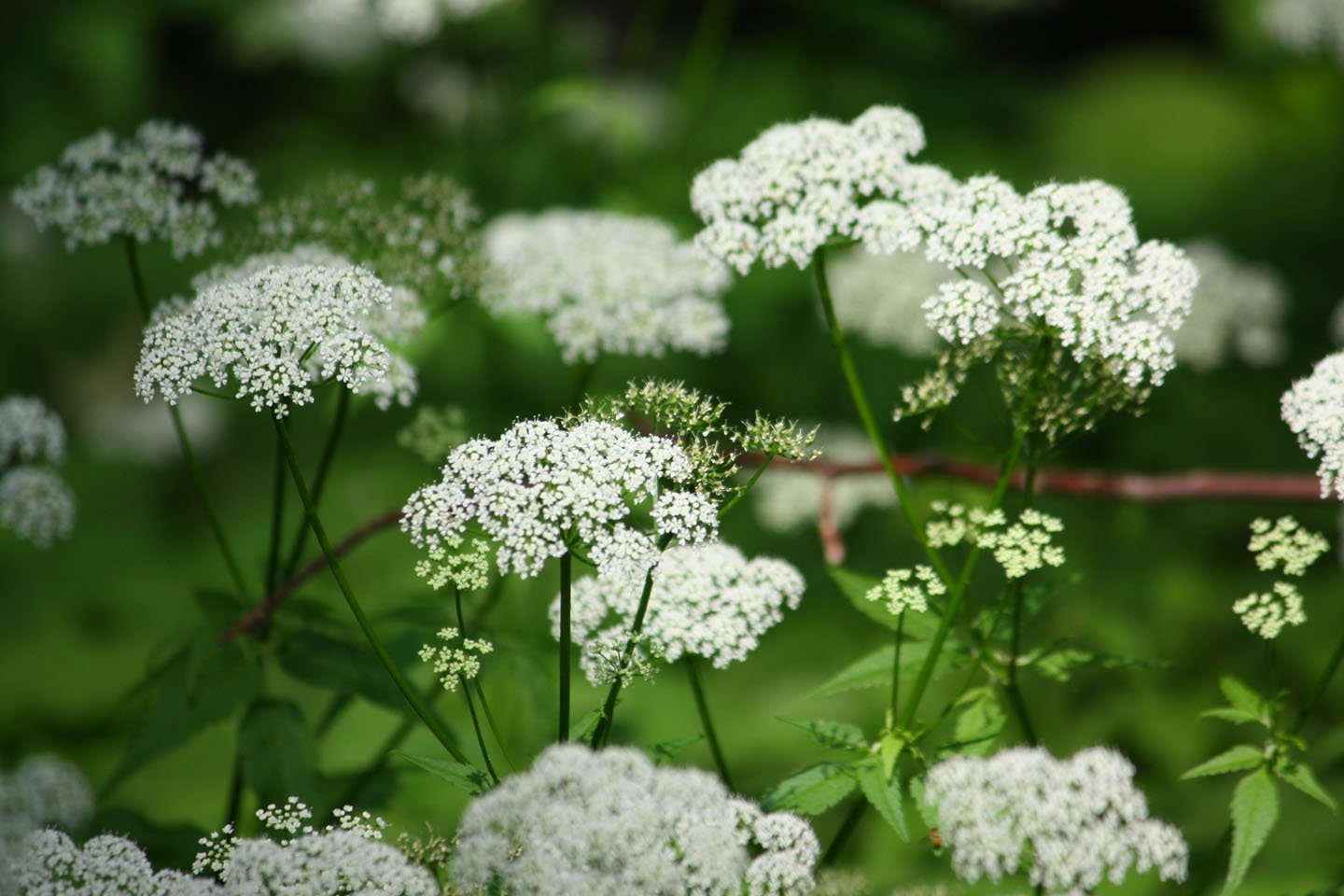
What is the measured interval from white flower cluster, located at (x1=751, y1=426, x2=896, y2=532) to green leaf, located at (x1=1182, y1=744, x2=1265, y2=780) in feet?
10.3

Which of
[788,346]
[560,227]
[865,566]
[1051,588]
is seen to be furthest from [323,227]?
[788,346]

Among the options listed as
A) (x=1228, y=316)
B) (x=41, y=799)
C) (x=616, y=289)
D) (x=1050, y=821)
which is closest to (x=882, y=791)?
(x=1050, y=821)

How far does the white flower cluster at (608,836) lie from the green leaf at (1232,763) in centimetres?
109

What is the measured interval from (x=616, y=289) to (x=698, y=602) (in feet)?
5.49

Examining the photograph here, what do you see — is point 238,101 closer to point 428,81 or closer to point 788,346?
point 428,81

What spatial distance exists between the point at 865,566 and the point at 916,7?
5461 mm

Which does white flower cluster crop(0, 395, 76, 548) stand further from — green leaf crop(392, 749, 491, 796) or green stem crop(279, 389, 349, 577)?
green leaf crop(392, 749, 491, 796)

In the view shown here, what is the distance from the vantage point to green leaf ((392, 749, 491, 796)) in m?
2.93

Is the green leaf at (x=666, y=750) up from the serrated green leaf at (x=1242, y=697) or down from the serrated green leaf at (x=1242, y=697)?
up

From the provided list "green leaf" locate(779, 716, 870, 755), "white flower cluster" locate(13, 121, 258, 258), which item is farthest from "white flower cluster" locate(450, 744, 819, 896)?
"white flower cluster" locate(13, 121, 258, 258)

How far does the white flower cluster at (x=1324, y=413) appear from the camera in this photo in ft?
10.3

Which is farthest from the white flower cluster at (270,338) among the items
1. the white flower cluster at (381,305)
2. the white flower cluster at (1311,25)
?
the white flower cluster at (1311,25)

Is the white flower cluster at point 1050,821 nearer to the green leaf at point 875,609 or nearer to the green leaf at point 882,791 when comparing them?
the green leaf at point 882,791

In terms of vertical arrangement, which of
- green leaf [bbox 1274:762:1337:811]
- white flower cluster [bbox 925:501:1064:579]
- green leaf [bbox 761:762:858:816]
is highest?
white flower cluster [bbox 925:501:1064:579]
